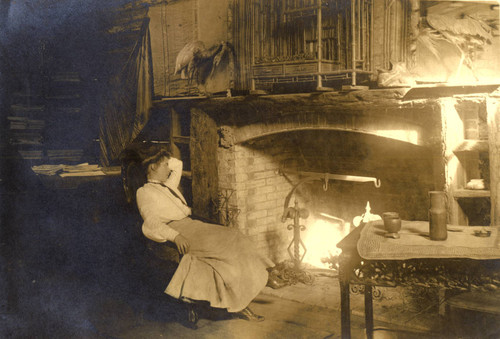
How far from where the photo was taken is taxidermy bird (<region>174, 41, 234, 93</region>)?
5.53 metres

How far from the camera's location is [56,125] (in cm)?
612

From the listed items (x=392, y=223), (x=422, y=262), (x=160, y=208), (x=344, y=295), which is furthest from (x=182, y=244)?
(x=422, y=262)

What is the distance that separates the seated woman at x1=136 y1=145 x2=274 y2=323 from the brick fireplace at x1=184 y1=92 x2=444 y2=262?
93 centimetres

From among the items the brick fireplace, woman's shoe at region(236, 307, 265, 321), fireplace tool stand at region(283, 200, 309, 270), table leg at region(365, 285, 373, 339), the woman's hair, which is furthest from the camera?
the woman's hair

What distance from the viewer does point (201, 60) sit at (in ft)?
18.6

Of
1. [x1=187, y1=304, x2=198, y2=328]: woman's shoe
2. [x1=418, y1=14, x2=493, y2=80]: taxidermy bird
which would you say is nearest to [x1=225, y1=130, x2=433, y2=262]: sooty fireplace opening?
[x1=418, y1=14, x2=493, y2=80]: taxidermy bird

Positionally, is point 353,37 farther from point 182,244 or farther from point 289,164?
point 182,244

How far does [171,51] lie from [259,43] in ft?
4.70

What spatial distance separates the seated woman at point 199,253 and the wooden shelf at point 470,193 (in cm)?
186

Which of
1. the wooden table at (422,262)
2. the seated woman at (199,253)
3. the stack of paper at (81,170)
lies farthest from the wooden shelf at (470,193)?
the stack of paper at (81,170)

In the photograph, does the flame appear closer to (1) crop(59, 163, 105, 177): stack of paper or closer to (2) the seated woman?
(2) the seated woman

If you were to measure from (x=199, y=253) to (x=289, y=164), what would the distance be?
2.32m

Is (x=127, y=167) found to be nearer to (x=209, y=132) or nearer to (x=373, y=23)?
(x=209, y=132)

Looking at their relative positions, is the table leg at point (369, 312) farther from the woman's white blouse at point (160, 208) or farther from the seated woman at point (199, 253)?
the woman's white blouse at point (160, 208)
